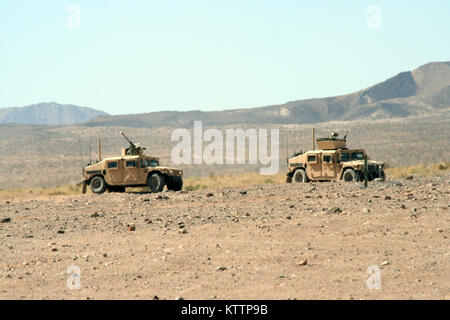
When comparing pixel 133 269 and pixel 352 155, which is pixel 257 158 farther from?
pixel 133 269

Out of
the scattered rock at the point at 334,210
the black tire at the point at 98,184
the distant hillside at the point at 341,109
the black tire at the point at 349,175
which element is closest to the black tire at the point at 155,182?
the black tire at the point at 98,184

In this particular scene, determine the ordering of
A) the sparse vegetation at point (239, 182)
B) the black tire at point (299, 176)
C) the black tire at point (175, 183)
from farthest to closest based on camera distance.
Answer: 1. the sparse vegetation at point (239, 182)
2. the black tire at point (299, 176)
3. the black tire at point (175, 183)

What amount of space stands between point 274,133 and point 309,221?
2680 inches

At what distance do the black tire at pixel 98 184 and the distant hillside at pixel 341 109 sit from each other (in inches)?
3297

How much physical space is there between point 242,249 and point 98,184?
1497cm

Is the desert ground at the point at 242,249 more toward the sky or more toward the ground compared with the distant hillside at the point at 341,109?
more toward the ground

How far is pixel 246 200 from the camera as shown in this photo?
739 inches

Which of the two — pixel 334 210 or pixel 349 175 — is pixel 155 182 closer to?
pixel 349 175

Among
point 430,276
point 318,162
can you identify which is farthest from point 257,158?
point 430,276

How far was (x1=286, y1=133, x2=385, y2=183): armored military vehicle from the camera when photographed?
2380 centimetres

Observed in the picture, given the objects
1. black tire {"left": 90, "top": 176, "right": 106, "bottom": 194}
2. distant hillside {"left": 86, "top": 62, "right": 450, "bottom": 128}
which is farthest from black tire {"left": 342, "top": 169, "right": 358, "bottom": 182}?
distant hillside {"left": 86, "top": 62, "right": 450, "bottom": 128}

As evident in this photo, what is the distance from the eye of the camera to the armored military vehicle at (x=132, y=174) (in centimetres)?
2452

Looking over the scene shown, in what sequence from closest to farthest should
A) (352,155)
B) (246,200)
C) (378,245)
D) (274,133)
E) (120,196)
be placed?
(378,245)
(246,200)
(120,196)
(352,155)
(274,133)

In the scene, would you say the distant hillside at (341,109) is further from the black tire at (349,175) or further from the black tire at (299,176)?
the black tire at (349,175)
